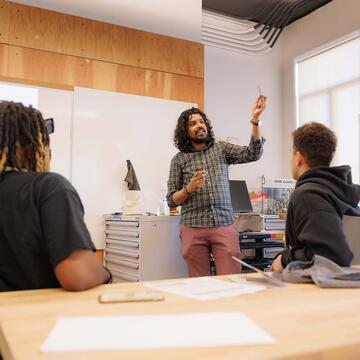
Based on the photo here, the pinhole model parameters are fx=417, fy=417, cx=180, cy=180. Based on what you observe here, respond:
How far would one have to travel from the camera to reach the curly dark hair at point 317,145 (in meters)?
1.49

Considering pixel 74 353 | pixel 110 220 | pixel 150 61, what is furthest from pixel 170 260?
pixel 74 353

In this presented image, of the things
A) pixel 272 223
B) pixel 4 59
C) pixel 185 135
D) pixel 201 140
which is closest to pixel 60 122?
pixel 4 59

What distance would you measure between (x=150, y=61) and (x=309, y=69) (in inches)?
82.2

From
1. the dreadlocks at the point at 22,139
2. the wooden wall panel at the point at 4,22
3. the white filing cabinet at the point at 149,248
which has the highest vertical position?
the wooden wall panel at the point at 4,22

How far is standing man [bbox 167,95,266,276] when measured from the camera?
230 cm

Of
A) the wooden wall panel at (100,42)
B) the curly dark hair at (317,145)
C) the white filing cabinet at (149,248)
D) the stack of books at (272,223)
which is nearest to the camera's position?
the curly dark hair at (317,145)

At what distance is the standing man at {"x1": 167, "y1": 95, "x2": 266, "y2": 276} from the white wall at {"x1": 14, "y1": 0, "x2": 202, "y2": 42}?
124 cm

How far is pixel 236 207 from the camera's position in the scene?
3775 millimetres

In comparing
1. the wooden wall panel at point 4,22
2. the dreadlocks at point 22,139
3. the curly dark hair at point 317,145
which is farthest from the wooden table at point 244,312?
the wooden wall panel at point 4,22

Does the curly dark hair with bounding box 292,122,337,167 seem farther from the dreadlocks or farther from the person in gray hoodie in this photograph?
the dreadlocks

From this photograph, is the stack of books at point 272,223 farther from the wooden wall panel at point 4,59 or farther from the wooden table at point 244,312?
the wooden table at point 244,312

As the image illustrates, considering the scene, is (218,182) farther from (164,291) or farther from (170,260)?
(164,291)

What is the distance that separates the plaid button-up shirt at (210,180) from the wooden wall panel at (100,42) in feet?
4.00

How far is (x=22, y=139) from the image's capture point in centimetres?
111
